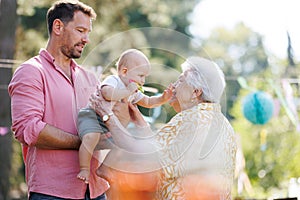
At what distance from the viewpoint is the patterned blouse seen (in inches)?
109

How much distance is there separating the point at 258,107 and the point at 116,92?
4.76 metres

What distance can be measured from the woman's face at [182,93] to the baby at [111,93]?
0.46ft

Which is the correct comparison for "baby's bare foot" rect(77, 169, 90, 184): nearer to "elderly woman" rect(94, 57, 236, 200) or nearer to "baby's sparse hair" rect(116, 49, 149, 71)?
"elderly woman" rect(94, 57, 236, 200)

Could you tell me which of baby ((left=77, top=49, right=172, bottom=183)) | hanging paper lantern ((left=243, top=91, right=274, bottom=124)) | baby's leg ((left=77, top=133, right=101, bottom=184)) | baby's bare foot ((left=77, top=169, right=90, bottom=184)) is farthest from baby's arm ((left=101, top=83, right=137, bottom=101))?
hanging paper lantern ((left=243, top=91, right=274, bottom=124))

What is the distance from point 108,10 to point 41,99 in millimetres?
7627

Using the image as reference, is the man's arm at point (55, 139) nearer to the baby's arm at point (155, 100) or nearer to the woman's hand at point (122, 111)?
the woman's hand at point (122, 111)

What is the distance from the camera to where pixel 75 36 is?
294 centimetres

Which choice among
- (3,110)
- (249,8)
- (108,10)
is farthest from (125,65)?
(249,8)

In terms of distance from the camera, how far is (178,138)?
278 cm

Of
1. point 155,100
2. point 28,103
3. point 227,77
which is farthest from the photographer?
point 227,77

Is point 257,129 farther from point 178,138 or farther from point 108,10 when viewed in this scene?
point 178,138

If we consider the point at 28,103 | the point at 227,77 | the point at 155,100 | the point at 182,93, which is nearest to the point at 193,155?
the point at 182,93

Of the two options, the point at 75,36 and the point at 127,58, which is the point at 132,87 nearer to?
the point at 127,58

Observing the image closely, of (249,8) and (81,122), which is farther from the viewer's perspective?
(249,8)
